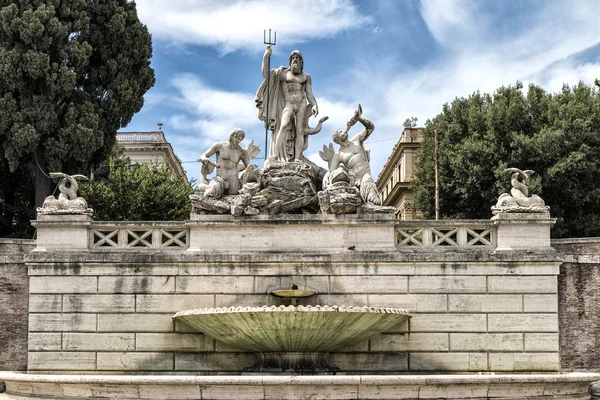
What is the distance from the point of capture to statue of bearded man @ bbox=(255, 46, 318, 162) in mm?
22359

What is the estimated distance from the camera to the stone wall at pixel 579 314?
22.3 m

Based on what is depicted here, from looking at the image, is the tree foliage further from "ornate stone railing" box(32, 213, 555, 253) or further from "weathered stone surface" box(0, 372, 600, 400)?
"weathered stone surface" box(0, 372, 600, 400)

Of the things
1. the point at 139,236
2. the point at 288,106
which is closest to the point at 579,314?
the point at 288,106

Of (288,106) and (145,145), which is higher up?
(145,145)

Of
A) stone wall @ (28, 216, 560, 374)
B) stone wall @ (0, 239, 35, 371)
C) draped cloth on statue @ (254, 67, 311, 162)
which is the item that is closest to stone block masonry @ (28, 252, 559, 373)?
stone wall @ (28, 216, 560, 374)

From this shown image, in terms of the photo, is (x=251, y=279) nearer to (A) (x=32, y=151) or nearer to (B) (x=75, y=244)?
(B) (x=75, y=244)

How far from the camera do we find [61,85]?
31422 mm

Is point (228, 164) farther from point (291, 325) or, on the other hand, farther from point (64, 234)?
point (291, 325)

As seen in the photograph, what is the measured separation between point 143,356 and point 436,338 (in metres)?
7.19

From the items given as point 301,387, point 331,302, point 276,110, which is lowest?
point 301,387

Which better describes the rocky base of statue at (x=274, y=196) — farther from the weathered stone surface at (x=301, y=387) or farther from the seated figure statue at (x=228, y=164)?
the weathered stone surface at (x=301, y=387)

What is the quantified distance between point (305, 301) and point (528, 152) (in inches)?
775

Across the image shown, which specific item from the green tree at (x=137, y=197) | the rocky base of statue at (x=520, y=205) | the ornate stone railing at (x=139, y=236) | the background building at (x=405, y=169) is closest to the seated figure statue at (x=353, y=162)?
the rocky base of statue at (x=520, y=205)

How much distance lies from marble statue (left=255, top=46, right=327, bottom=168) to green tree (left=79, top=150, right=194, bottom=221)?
12673mm
